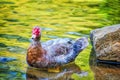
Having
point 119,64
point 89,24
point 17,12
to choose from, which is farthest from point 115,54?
point 17,12

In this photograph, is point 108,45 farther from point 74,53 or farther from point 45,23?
point 45,23

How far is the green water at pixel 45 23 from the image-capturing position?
9.91m

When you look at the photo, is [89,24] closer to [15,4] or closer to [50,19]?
[50,19]

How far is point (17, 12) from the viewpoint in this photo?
51.7 ft

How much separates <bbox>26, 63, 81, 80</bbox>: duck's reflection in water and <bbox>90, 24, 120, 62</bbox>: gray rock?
75 cm

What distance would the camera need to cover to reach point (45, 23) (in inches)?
548

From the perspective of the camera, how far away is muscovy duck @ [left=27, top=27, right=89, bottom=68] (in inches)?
375

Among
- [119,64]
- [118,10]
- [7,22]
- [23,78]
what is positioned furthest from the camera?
[118,10]

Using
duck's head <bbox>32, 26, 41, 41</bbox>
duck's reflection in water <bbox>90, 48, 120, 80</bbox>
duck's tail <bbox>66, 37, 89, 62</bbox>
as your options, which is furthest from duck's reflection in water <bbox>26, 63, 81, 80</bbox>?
duck's head <bbox>32, 26, 41, 41</bbox>

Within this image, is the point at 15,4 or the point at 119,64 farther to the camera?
the point at 15,4

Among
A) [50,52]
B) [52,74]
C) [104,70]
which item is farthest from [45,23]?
[52,74]

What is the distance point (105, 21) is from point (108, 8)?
3211 millimetres

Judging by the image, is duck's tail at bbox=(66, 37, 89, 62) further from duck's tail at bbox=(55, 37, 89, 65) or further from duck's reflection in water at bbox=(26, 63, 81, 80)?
duck's reflection in water at bbox=(26, 63, 81, 80)

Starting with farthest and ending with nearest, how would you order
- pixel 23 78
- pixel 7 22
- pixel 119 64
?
pixel 7 22 < pixel 119 64 < pixel 23 78
